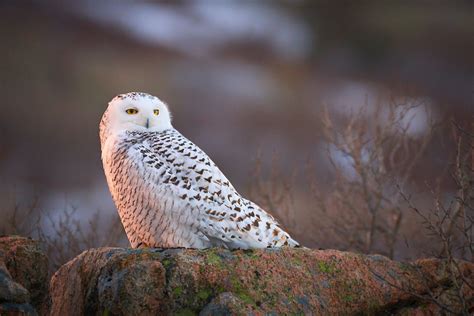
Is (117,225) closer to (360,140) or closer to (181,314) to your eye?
(360,140)

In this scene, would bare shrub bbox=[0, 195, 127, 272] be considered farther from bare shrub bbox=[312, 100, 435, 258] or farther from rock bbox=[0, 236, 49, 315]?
bare shrub bbox=[312, 100, 435, 258]

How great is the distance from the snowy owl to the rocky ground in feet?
0.78

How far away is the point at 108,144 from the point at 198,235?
889 millimetres

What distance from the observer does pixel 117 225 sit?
592 centimetres

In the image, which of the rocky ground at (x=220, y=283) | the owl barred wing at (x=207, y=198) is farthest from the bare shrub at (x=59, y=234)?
the owl barred wing at (x=207, y=198)

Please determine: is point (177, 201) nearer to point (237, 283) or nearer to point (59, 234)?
point (237, 283)

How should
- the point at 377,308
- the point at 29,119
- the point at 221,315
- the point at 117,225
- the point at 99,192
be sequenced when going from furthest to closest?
the point at 29,119
the point at 99,192
the point at 117,225
the point at 377,308
the point at 221,315

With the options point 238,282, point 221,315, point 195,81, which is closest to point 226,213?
point 238,282

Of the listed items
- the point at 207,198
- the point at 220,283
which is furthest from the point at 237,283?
the point at 207,198

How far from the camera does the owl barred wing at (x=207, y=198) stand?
3.77 m

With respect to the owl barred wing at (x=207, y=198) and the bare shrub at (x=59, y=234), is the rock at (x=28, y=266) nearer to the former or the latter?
the owl barred wing at (x=207, y=198)

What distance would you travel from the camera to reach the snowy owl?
3781mm

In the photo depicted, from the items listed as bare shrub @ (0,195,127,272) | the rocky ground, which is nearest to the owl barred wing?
the rocky ground

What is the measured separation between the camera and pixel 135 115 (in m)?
4.25
